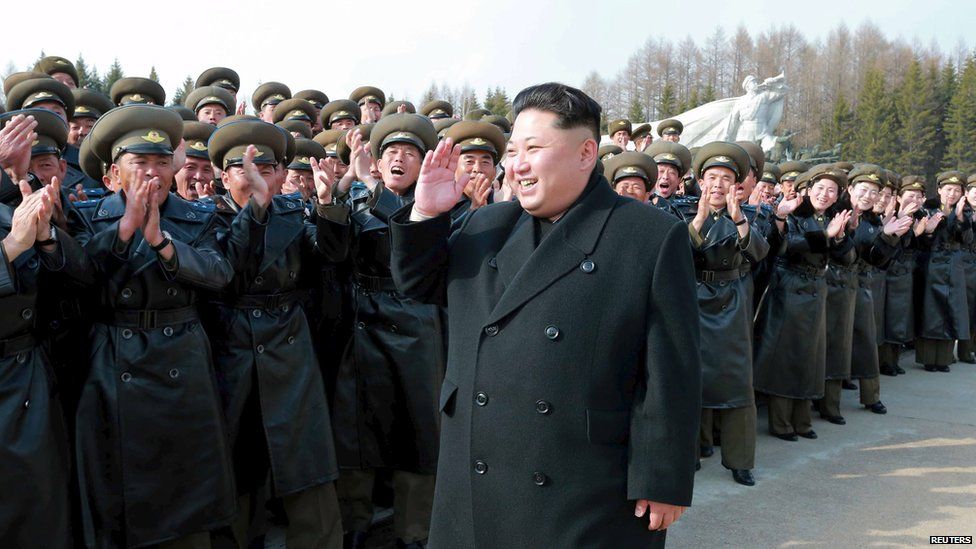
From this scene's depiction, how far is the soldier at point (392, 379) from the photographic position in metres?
4.08

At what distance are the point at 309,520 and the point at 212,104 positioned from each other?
4702 mm

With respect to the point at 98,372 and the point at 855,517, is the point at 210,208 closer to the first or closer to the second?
the point at 98,372

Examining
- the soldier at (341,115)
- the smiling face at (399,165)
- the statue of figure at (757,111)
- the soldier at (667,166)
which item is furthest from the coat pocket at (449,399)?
the statue of figure at (757,111)

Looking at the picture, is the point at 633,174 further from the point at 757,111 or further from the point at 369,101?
the point at 757,111

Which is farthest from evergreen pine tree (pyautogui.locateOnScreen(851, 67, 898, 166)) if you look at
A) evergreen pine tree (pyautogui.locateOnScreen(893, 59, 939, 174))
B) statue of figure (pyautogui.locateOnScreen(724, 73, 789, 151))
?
statue of figure (pyautogui.locateOnScreen(724, 73, 789, 151))

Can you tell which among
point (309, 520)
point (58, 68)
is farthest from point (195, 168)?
point (58, 68)

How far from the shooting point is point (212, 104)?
23.4 feet

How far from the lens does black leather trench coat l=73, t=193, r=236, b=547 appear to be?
3.12 meters

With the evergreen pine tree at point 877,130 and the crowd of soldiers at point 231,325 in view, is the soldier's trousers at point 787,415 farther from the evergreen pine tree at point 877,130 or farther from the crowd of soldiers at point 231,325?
the evergreen pine tree at point 877,130

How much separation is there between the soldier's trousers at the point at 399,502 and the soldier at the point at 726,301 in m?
2.35

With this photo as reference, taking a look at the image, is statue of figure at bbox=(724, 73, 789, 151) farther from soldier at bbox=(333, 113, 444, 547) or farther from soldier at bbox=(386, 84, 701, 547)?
soldier at bbox=(386, 84, 701, 547)

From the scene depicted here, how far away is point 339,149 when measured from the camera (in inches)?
206

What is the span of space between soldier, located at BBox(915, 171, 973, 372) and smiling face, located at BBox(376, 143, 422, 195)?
26.0 ft

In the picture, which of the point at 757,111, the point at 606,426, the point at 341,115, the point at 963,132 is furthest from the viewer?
the point at 963,132
